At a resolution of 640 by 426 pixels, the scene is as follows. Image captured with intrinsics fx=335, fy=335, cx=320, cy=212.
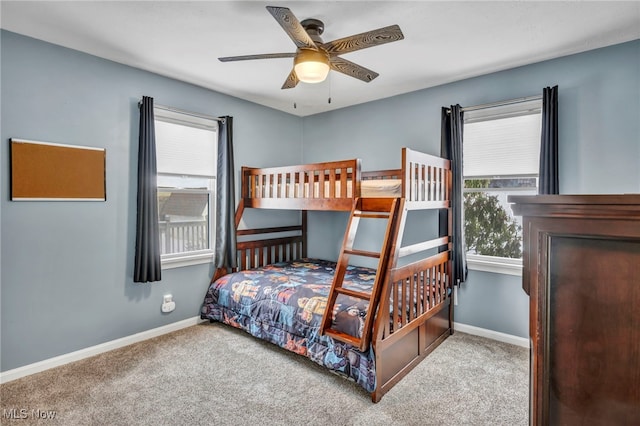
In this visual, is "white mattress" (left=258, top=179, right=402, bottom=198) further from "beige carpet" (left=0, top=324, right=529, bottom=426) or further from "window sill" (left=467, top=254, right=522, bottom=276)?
"beige carpet" (left=0, top=324, right=529, bottom=426)

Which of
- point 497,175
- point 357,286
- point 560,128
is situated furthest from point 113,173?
point 560,128

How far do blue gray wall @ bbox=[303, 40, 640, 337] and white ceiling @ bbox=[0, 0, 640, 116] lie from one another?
0.16 metres

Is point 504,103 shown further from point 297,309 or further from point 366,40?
point 297,309

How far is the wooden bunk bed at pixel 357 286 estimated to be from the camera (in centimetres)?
239

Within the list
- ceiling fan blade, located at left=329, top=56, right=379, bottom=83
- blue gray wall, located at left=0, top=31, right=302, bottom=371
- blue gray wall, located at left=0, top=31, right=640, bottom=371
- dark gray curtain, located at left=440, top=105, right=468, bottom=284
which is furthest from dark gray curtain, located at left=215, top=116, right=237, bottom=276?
dark gray curtain, located at left=440, top=105, right=468, bottom=284

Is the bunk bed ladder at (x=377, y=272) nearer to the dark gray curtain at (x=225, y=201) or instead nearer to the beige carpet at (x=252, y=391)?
the beige carpet at (x=252, y=391)

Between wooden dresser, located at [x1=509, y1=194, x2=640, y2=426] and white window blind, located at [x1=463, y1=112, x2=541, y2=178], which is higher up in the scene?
white window blind, located at [x1=463, y1=112, x2=541, y2=178]

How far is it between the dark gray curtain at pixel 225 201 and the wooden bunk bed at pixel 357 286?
194 millimetres

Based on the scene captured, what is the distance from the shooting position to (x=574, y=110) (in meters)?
2.79

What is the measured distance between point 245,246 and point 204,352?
1321 mm

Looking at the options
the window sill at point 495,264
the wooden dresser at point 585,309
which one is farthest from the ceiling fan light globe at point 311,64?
the window sill at point 495,264

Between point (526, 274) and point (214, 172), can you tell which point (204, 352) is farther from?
point (526, 274)

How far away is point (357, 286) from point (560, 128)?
7.25 feet

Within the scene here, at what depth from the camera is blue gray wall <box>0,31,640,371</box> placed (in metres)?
2.51
